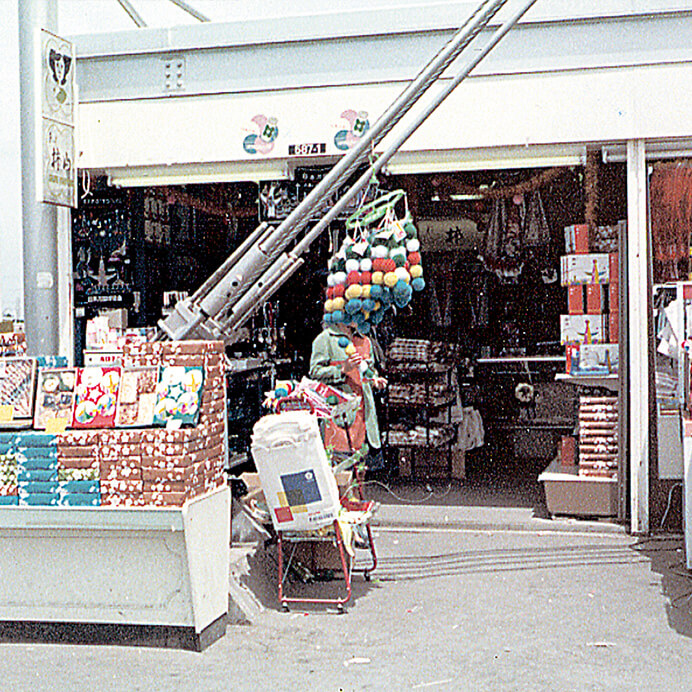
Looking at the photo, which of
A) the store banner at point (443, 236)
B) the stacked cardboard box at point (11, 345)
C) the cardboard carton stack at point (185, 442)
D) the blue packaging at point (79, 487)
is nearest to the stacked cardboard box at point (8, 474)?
the blue packaging at point (79, 487)

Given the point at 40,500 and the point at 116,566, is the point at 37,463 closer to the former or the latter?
the point at 40,500

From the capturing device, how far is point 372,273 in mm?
6184

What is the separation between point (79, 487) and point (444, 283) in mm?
6694

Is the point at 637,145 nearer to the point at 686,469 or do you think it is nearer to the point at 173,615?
the point at 686,469

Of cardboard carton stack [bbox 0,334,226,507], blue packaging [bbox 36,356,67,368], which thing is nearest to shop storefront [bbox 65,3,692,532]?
blue packaging [bbox 36,356,67,368]

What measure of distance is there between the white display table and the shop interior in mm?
3579

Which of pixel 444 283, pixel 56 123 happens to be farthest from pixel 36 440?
pixel 444 283

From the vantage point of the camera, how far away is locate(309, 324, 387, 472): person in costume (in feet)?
21.6

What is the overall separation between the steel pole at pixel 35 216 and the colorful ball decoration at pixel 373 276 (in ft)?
8.53

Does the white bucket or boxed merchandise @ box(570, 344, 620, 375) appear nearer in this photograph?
the white bucket

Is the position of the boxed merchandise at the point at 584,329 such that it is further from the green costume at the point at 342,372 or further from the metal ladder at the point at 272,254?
the metal ladder at the point at 272,254

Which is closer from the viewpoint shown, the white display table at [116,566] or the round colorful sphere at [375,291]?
the white display table at [116,566]

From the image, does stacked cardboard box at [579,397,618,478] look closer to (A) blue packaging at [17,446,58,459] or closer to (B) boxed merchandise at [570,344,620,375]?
(B) boxed merchandise at [570,344,620,375]

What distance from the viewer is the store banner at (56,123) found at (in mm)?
7465
